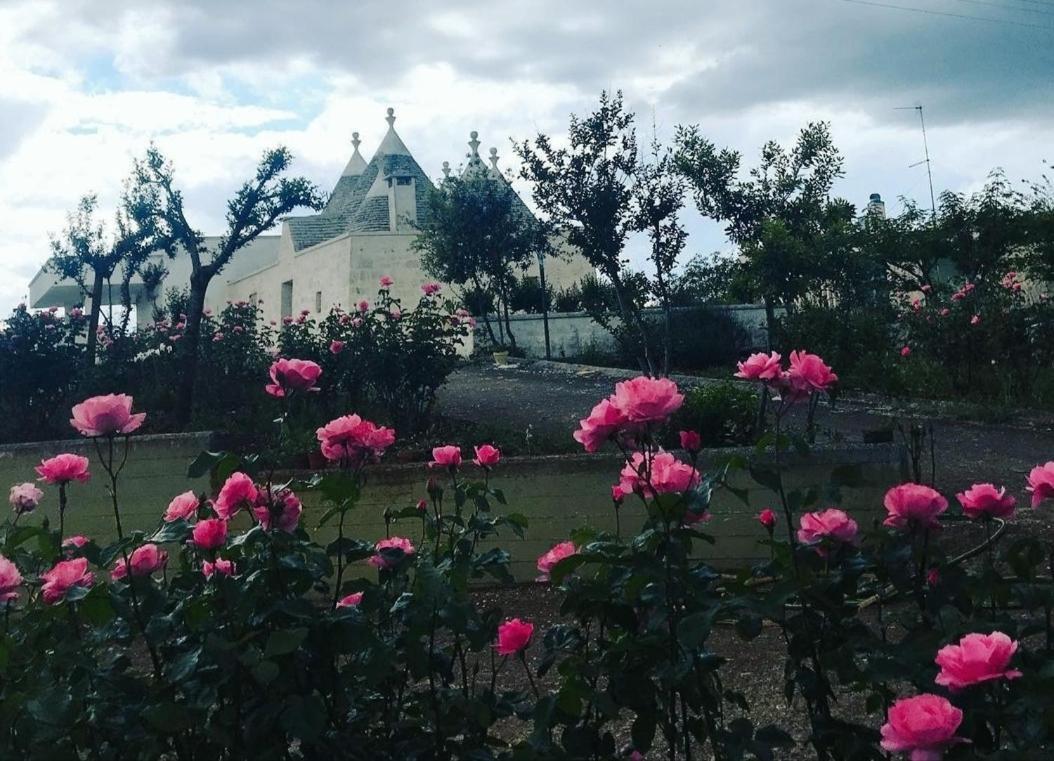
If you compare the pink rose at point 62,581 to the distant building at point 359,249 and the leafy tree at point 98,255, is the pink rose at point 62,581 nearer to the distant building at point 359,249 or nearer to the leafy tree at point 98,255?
the leafy tree at point 98,255

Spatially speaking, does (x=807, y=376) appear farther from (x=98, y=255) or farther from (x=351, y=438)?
(x=98, y=255)

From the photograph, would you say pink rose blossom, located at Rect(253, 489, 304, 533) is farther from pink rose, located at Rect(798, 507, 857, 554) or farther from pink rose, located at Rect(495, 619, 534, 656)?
pink rose, located at Rect(798, 507, 857, 554)

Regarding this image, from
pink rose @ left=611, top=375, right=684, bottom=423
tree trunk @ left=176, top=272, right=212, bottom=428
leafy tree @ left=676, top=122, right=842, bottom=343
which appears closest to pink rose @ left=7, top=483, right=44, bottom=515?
pink rose @ left=611, top=375, right=684, bottom=423

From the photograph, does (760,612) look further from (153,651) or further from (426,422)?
(426,422)

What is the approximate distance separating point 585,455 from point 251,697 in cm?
372

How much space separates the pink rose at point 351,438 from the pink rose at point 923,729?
1.39 metres

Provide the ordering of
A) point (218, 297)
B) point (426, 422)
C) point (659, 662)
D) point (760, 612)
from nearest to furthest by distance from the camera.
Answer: point (760, 612) < point (659, 662) < point (426, 422) < point (218, 297)

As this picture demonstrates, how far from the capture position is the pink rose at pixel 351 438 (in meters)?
2.50

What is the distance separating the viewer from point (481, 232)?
2027 cm

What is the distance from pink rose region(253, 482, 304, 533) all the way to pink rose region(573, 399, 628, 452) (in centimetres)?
68

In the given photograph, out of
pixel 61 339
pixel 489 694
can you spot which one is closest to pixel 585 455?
pixel 489 694

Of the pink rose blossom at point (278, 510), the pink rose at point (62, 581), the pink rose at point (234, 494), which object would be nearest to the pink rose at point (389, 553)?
the pink rose blossom at point (278, 510)

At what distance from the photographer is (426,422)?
776 cm

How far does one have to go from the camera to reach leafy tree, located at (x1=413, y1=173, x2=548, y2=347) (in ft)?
66.4
